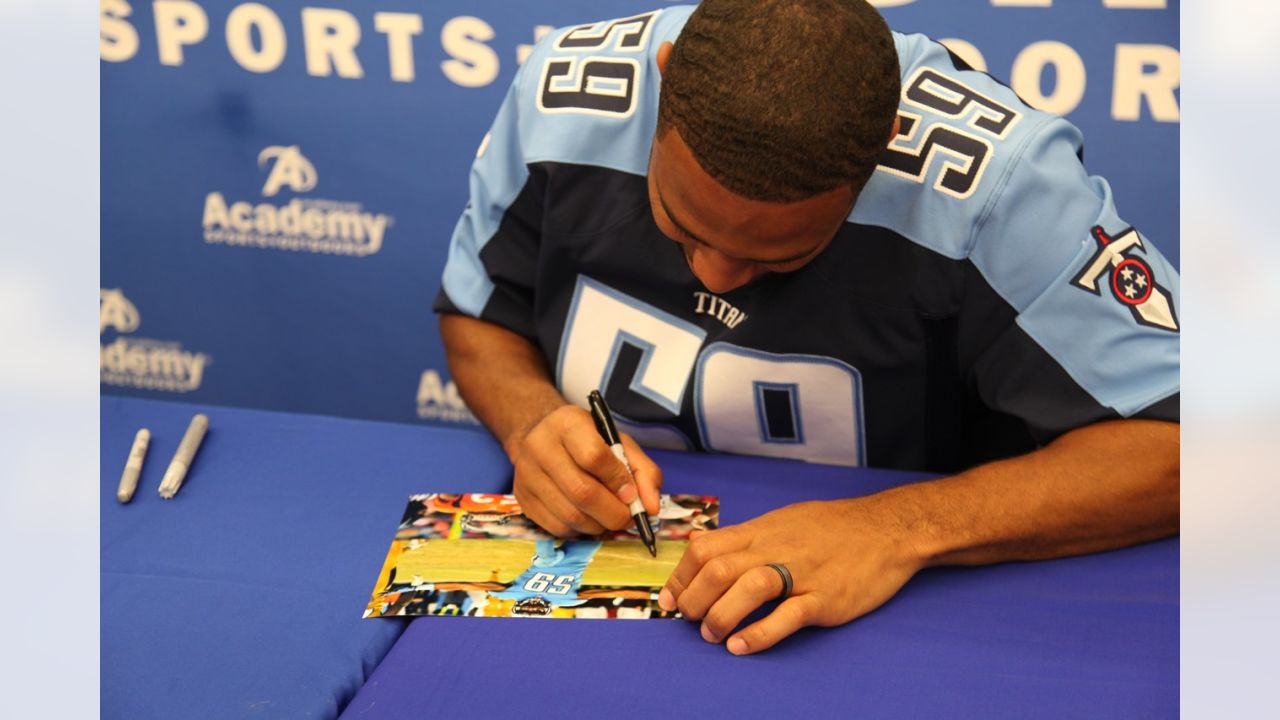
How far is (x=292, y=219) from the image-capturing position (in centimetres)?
247

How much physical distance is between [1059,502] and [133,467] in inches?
38.7

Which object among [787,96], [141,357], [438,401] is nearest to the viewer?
[787,96]

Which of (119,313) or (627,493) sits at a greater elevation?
(119,313)

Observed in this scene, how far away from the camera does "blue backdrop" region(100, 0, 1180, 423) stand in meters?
2.04

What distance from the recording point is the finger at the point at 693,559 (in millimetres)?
1067

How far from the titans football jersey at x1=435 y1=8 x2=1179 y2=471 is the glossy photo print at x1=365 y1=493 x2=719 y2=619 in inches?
8.0

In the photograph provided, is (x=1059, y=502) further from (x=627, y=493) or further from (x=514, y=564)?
(x=514, y=564)

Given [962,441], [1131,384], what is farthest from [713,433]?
[1131,384]

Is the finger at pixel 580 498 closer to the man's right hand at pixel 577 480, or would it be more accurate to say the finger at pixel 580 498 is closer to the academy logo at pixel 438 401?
the man's right hand at pixel 577 480

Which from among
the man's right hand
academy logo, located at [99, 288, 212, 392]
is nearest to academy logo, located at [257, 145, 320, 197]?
academy logo, located at [99, 288, 212, 392]

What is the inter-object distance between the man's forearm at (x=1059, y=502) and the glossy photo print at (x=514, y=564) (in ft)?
0.73

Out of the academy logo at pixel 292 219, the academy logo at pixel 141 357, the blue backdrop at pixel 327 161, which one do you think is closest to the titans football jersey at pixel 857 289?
the blue backdrop at pixel 327 161

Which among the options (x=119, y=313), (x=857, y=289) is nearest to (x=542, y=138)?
(x=857, y=289)
